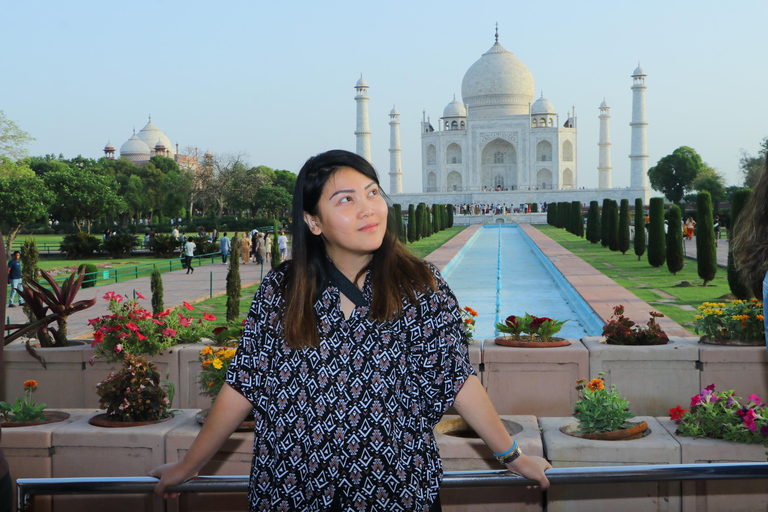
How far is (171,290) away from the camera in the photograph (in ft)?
35.5

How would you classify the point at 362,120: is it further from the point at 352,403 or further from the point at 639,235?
the point at 352,403

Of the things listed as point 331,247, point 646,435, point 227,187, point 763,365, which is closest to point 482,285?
point 763,365

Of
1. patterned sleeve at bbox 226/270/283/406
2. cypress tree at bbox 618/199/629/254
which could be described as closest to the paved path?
patterned sleeve at bbox 226/270/283/406

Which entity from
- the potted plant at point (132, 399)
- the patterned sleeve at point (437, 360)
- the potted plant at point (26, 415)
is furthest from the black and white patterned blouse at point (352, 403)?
the potted plant at point (26, 415)

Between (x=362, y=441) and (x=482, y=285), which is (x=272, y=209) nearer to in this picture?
(x=482, y=285)

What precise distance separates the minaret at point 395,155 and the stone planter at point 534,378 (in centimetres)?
4235

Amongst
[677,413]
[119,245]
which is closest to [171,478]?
[677,413]

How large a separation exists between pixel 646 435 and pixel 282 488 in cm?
158

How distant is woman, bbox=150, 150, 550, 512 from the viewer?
3.94 feet

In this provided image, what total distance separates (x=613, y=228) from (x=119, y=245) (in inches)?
481

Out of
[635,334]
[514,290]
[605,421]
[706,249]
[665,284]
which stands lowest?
[514,290]

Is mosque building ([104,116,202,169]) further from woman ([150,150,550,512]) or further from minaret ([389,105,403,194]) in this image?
woman ([150,150,550,512])

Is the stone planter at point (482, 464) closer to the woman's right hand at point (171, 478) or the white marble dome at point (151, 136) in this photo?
the woman's right hand at point (171, 478)

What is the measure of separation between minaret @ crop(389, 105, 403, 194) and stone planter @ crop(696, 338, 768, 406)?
42.4 meters
